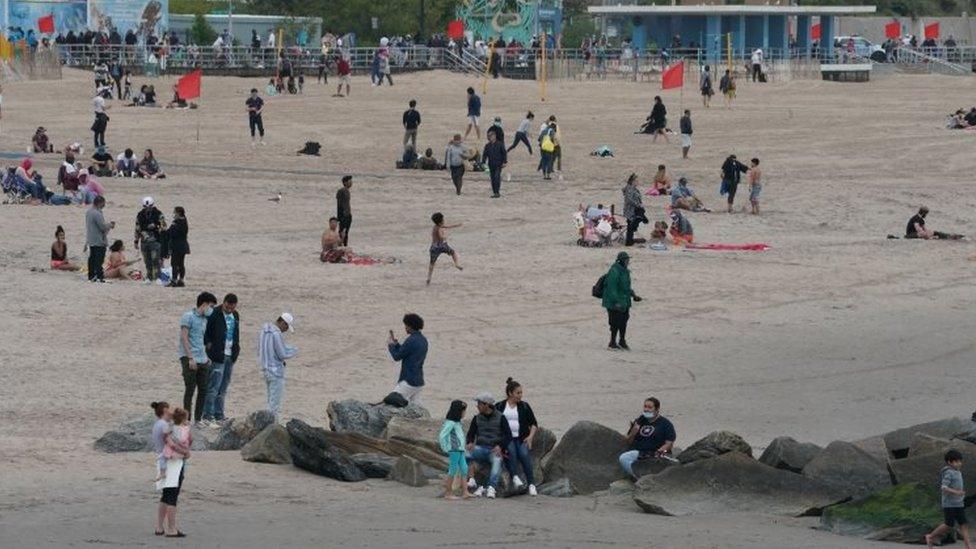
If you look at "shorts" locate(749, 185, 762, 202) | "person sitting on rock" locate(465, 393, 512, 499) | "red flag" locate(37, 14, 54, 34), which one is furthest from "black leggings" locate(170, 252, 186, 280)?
"red flag" locate(37, 14, 54, 34)

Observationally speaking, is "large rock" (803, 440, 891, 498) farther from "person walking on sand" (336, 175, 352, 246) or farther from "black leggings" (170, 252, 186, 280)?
"person walking on sand" (336, 175, 352, 246)

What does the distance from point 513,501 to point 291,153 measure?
28746 mm

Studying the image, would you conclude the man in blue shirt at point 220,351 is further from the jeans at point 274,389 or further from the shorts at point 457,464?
the shorts at point 457,464

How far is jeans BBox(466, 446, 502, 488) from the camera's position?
687 inches

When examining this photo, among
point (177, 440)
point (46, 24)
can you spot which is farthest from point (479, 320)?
point (46, 24)

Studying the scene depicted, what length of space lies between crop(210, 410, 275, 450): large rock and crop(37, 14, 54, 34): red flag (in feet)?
152

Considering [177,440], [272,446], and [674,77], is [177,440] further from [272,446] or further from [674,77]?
[674,77]

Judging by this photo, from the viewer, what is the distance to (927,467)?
17281mm

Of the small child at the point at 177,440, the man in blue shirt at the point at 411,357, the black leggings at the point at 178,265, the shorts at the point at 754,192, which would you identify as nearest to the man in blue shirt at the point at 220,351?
the man in blue shirt at the point at 411,357

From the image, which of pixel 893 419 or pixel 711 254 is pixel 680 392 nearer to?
pixel 893 419

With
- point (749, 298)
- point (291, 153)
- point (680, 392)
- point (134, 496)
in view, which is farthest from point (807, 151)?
point (134, 496)

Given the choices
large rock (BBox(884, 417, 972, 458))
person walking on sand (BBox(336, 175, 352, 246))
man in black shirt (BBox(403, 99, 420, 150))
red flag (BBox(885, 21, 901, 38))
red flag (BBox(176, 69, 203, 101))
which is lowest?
large rock (BBox(884, 417, 972, 458))

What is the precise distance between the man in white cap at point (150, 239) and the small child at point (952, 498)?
1348 cm

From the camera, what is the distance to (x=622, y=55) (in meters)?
67.8
